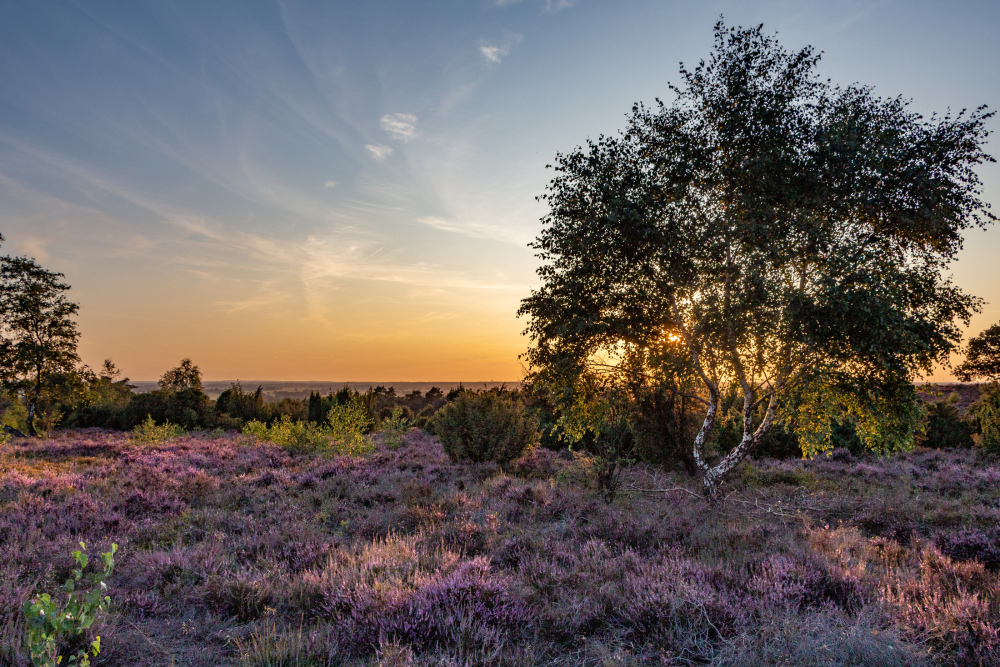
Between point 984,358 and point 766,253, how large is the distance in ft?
81.0

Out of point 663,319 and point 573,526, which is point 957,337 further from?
point 573,526

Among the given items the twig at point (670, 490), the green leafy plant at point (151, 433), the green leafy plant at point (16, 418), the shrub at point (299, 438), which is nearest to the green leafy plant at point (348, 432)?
the shrub at point (299, 438)

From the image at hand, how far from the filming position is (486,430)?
54.6ft

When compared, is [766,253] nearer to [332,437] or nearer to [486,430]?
[486,430]

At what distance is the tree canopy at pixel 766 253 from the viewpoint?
9.50 m

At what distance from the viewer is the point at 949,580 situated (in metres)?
5.52

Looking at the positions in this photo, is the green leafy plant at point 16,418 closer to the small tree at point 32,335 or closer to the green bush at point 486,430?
the small tree at point 32,335

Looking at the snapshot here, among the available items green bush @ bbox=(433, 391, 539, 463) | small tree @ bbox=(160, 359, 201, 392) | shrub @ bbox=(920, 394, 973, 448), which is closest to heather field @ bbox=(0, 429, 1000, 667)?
green bush @ bbox=(433, 391, 539, 463)

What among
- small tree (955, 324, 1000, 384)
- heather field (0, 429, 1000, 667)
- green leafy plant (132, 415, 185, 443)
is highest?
small tree (955, 324, 1000, 384)

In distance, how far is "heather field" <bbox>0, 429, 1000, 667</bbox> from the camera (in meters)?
4.07

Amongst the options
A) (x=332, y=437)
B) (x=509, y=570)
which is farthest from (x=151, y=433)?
(x=509, y=570)

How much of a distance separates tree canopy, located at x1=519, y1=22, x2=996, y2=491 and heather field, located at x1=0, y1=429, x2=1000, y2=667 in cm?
306

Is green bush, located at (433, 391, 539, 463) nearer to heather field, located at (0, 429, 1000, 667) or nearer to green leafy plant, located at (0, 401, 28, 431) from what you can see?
heather field, located at (0, 429, 1000, 667)

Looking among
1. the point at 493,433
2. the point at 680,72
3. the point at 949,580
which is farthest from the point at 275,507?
the point at 680,72
